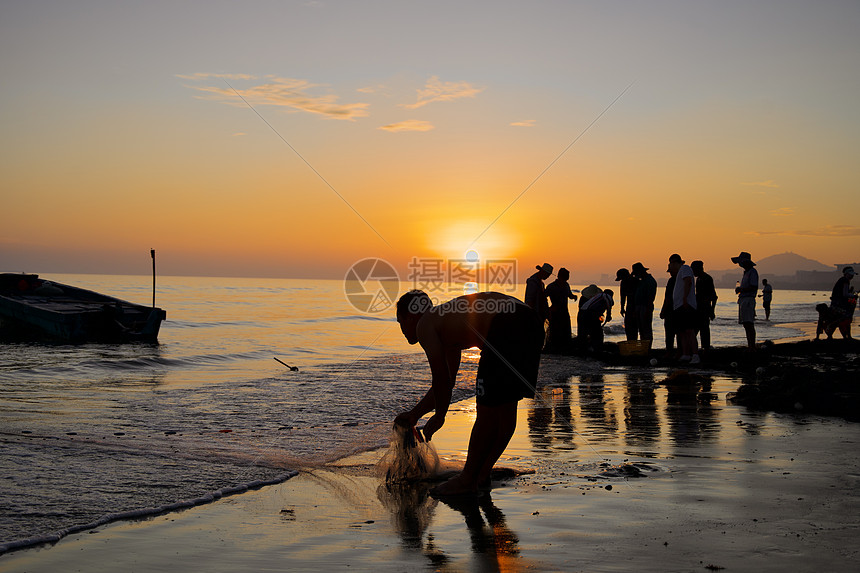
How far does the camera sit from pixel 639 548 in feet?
11.9

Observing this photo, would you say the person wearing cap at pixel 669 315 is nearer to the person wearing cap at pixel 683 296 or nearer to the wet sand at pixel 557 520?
the person wearing cap at pixel 683 296

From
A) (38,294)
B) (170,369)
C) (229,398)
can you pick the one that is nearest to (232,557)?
(229,398)

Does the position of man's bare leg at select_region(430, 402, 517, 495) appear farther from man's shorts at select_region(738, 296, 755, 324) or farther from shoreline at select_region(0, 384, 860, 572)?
man's shorts at select_region(738, 296, 755, 324)

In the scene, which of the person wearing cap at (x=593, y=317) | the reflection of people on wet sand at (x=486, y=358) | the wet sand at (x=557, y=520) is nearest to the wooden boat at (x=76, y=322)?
the person wearing cap at (x=593, y=317)

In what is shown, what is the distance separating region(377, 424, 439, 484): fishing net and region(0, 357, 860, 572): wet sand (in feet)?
0.66

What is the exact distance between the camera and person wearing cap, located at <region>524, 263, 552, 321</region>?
53.2 ft

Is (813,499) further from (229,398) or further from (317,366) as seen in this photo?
(317,366)

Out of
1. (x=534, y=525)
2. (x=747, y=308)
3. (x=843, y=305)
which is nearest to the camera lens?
(x=534, y=525)

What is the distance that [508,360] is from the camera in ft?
16.0

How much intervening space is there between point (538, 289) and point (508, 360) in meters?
11.7

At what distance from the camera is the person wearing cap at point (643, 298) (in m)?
15.6

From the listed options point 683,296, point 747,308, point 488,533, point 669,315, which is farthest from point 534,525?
point 747,308

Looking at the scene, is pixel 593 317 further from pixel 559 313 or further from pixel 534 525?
pixel 534 525

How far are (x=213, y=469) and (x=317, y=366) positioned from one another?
11885 millimetres
